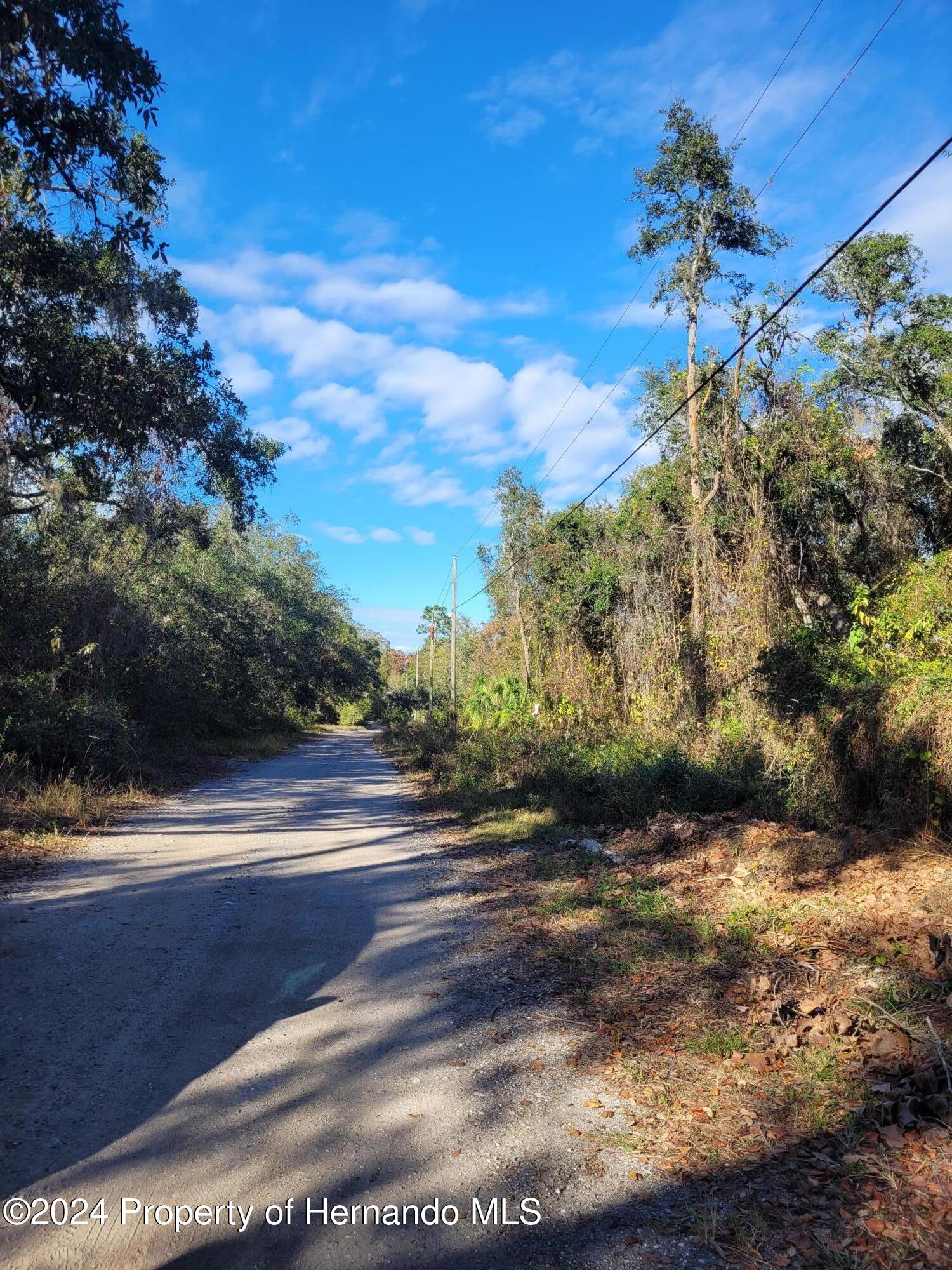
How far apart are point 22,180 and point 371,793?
11.5 m

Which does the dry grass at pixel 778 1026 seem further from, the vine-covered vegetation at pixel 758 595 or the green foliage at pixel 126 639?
the green foliage at pixel 126 639

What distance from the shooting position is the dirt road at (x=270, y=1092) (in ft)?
8.43

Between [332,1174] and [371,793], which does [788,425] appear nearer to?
[371,793]

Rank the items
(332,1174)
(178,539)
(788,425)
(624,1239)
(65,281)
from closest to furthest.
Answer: (624,1239) < (332,1174) < (65,281) < (788,425) < (178,539)

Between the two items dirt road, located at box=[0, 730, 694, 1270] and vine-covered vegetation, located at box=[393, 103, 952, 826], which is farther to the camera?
vine-covered vegetation, located at box=[393, 103, 952, 826]

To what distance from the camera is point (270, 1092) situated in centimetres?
344

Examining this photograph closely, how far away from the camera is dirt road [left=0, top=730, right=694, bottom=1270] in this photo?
257cm

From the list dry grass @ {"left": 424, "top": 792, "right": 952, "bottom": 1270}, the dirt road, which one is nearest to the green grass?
dry grass @ {"left": 424, "top": 792, "right": 952, "bottom": 1270}

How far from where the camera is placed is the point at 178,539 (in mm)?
18750

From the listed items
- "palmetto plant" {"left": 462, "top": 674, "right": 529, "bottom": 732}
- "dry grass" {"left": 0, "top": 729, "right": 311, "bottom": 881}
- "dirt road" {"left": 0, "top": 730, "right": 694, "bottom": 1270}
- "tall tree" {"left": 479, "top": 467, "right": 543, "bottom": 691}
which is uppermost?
"tall tree" {"left": 479, "top": 467, "right": 543, "bottom": 691}

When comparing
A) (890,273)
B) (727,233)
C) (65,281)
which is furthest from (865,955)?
(890,273)

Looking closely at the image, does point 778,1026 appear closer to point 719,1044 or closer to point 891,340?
point 719,1044

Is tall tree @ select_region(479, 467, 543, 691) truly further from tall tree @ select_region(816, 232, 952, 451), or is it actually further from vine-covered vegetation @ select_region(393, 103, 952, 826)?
tall tree @ select_region(816, 232, 952, 451)

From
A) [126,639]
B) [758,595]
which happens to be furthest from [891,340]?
[126,639]
